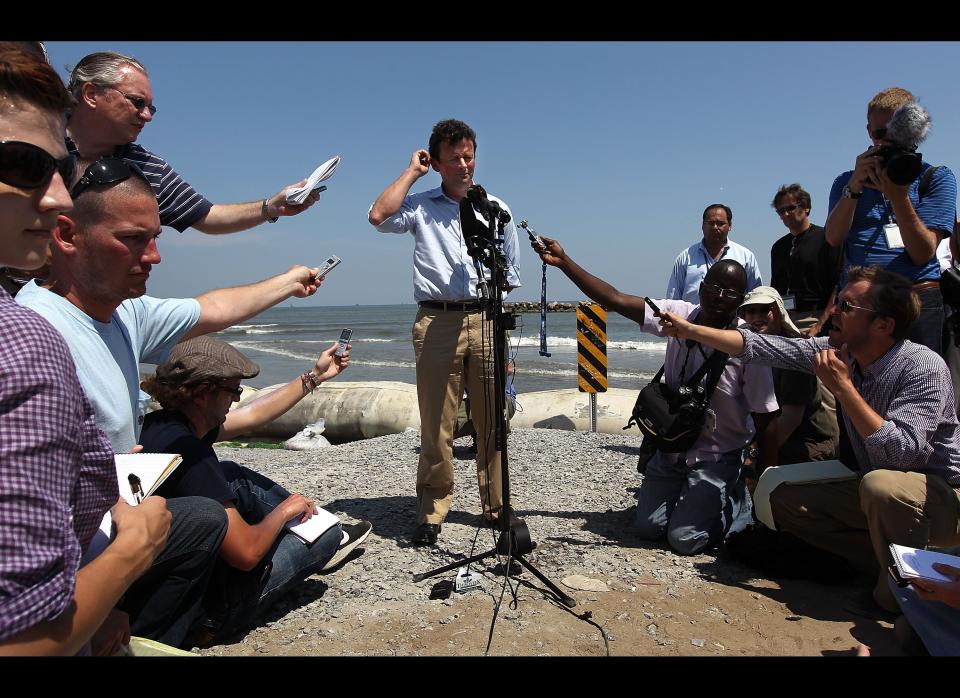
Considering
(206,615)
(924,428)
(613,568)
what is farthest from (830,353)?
(206,615)

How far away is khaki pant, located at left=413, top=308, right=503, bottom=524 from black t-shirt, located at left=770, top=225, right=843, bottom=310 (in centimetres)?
282

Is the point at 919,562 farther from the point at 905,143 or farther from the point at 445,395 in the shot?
the point at 445,395

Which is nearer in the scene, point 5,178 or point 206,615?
point 5,178

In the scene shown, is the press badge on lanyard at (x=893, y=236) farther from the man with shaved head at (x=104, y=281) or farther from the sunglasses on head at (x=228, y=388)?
the man with shaved head at (x=104, y=281)

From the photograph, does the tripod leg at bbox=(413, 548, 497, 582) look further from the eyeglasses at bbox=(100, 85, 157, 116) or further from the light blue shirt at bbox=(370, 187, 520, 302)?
the eyeglasses at bbox=(100, 85, 157, 116)

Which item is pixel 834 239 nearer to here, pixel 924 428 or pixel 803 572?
pixel 924 428

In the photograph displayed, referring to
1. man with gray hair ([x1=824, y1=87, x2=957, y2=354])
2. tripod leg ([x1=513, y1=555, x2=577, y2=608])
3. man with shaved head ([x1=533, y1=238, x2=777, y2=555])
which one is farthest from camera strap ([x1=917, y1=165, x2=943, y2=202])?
tripod leg ([x1=513, y1=555, x2=577, y2=608])

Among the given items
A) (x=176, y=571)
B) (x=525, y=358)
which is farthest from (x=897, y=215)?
(x=525, y=358)

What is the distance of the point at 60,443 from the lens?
118 centimetres

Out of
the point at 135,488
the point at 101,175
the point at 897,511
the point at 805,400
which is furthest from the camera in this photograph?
the point at 805,400

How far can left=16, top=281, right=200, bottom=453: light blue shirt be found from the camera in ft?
7.36

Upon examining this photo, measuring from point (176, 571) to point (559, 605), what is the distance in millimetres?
1722

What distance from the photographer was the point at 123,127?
3.24m

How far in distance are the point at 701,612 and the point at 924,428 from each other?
134 centimetres
